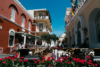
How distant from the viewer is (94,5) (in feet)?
24.1

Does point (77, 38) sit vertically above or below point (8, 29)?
below

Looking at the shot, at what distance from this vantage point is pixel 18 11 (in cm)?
1539

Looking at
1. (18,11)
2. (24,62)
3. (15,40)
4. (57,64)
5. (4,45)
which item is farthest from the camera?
(18,11)

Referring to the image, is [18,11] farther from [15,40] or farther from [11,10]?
[15,40]

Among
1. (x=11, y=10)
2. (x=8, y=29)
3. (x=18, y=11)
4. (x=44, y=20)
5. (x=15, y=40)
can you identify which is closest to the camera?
(x=8, y=29)

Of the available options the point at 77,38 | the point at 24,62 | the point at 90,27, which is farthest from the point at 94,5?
the point at 24,62

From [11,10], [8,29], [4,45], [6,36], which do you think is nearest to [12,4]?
[11,10]

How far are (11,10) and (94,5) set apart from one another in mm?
11248

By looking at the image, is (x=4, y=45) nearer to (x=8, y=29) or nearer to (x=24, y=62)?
(x=8, y=29)

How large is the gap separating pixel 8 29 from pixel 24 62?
10676 millimetres

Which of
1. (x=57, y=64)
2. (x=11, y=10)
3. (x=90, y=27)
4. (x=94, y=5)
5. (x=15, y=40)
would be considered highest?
(x=11, y=10)

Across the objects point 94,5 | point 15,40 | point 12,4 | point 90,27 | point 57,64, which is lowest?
point 57,64

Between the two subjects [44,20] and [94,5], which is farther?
[44,20]

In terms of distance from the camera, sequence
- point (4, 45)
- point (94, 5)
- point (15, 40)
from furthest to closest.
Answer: point (15, 40) → point (4, 45) → point (94, 5)
